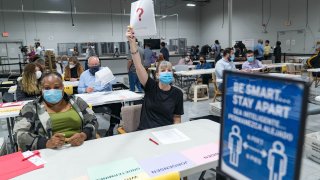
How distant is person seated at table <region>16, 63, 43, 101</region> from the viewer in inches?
153

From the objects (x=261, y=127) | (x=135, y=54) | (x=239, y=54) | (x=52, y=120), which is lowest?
(x=52, y=120)

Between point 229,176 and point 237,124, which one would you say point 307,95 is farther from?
point 229,176

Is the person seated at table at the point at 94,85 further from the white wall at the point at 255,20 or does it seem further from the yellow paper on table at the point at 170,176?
the white wall at the point at 255,20

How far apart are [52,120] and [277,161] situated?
1.86m

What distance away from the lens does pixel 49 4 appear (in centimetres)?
1439

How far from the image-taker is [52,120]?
6.99ft

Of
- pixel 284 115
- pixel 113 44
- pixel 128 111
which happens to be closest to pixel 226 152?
pixel 284 115

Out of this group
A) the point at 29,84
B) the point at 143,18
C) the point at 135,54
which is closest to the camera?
the point at 143,18

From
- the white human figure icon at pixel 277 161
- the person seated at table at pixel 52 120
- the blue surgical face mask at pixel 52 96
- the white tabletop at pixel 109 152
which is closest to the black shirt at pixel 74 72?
the person seated at table at pixel 52 120

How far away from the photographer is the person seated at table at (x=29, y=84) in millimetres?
3877

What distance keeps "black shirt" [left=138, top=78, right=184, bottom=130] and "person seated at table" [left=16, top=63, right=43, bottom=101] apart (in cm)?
224

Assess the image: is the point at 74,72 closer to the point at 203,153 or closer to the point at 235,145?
the point at 203,153

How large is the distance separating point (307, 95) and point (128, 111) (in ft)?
7.01

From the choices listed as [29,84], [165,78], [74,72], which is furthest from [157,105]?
[74,72]
